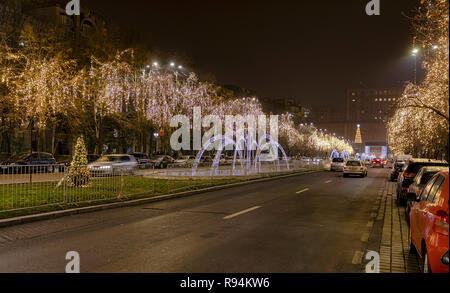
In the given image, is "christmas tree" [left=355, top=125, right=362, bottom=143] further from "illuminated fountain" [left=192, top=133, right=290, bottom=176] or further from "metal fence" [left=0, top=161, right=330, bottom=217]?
"metal fence" [left=0, top=161, right=330, bottom=217]

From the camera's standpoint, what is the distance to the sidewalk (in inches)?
246

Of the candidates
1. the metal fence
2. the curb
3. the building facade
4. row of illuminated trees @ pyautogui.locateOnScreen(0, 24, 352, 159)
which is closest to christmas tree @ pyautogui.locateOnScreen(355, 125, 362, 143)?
the building facade

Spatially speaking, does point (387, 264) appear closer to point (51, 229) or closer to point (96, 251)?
point (96, 251)

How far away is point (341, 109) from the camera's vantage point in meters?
156

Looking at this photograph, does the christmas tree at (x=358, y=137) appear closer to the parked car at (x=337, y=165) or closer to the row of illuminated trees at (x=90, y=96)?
the row of illuminated trees at (x=90, y=96)

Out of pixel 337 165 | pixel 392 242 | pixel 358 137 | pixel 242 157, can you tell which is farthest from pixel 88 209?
pixel 358 137

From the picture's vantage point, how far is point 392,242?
314 inches

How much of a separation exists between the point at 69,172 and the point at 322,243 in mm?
9507

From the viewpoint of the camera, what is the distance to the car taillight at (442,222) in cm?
420

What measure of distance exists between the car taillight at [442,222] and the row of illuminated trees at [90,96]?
28.4 meters

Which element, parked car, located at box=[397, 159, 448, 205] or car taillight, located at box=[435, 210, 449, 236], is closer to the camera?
car taillight, located at box=[435, 210, 449, 236]

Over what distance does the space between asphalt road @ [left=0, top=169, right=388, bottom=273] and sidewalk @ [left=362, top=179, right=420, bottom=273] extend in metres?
0.37

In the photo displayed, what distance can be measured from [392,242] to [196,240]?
435 centimetres
